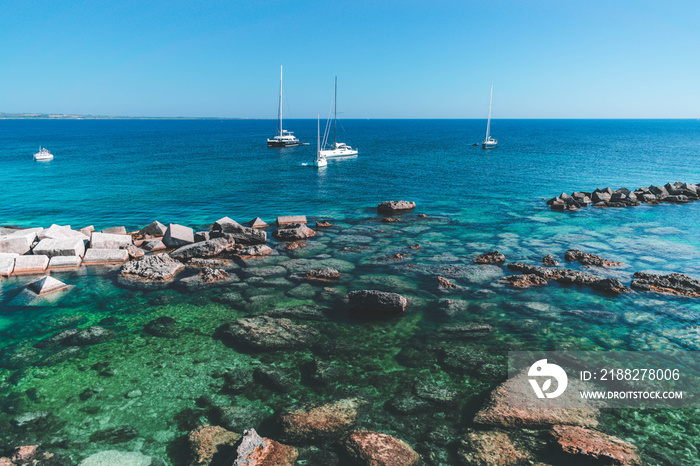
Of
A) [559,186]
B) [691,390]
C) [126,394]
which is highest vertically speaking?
[559,186]

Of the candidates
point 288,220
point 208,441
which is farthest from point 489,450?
point 288,220

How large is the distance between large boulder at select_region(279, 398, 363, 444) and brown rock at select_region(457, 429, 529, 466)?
291 centimetres

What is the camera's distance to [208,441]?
9.90 meters

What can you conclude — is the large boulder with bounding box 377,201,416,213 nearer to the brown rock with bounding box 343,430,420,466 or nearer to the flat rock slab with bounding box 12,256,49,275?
the flat rock slab with bounding box 12,256,49,275

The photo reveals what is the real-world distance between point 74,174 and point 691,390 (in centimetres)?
7344

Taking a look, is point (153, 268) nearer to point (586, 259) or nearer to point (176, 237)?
point (176, 237)

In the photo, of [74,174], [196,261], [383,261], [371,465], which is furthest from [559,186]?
[74,174]

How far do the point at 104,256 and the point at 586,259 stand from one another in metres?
29.3

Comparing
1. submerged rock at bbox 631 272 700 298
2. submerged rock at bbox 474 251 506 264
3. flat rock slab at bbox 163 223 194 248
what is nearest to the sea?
submerged rock at bbox 631 272 700 298

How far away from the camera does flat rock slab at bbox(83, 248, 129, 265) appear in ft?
78.4

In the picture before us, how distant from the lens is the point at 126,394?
39.2 ft

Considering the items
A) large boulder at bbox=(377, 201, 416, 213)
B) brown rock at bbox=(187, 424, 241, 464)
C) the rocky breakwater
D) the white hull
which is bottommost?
brown rock at bbox=(187, 424, 241, 464)

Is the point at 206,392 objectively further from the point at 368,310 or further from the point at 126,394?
the point at 368,310

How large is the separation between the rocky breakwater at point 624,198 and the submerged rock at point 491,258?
19.4 metres
